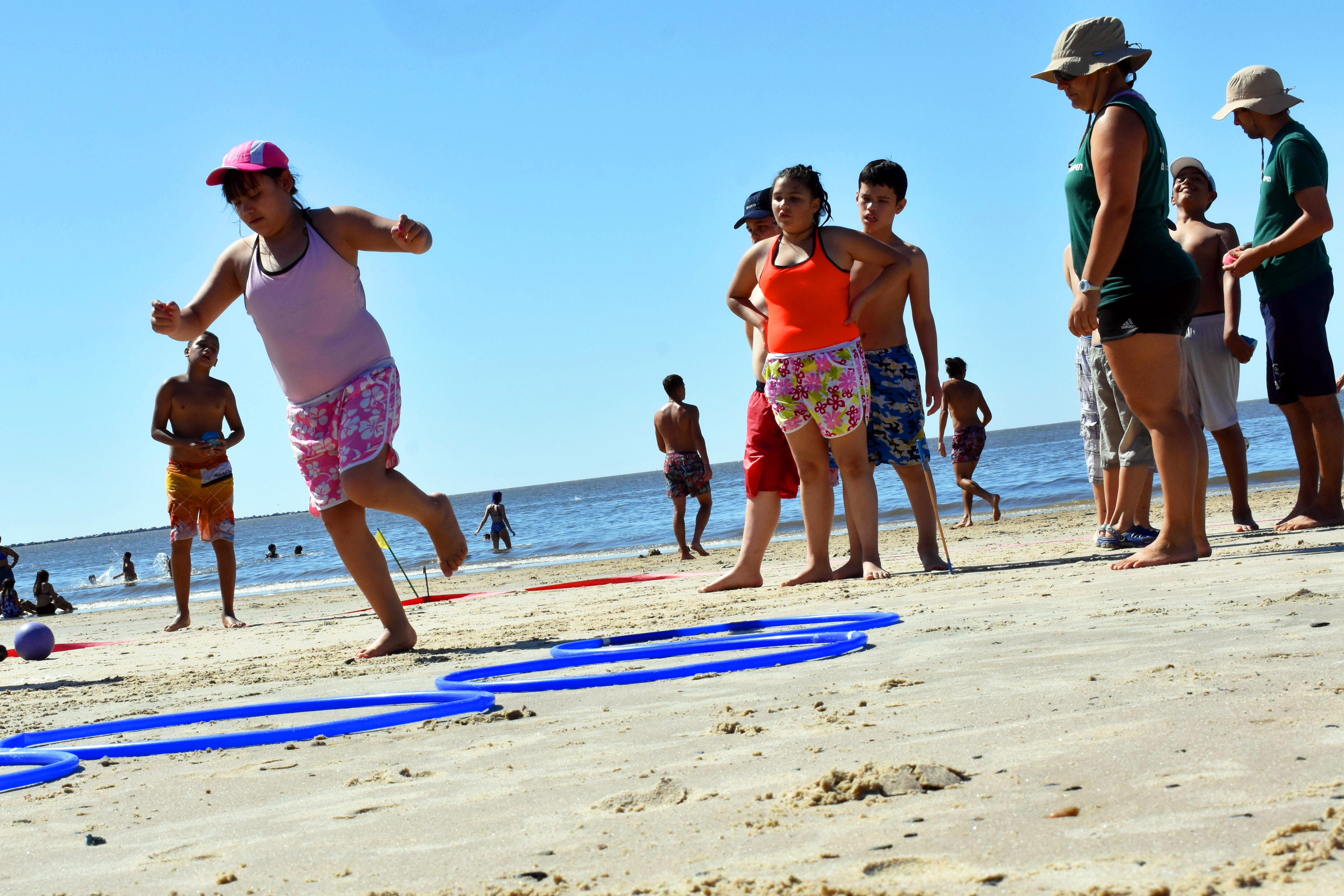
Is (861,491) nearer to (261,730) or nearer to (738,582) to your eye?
(738,582)

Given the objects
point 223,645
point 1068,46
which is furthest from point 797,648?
point 223,645

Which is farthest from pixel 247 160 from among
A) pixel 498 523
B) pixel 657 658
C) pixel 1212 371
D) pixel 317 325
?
pixel 498 523

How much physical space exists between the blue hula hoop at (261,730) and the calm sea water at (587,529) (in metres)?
7.89

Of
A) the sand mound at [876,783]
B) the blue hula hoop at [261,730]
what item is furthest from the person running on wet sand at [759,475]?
the sand mound at [876,783]

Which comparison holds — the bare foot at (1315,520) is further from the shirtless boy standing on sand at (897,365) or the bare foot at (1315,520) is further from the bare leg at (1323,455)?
the shirtless boy standing on sand at (897,365)

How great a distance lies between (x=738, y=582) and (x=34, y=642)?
344 cm

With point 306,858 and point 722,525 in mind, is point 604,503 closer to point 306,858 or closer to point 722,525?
point 722,525

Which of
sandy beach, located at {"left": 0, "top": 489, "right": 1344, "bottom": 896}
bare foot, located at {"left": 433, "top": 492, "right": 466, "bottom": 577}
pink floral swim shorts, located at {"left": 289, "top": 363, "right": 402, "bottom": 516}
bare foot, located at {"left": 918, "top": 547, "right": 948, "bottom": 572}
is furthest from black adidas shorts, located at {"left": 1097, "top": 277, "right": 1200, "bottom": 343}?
pink floral swim shorts, located at {"left": 289, "top": 363, "right": 402, "bottom": 516}

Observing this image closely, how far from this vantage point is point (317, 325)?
419 cm

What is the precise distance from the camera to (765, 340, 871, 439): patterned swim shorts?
5266 millimetres

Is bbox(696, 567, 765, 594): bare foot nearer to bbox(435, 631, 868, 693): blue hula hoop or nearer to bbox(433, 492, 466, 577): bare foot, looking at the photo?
bbox(433, 492, 466, 577): bare foot

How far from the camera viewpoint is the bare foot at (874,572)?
17.7 ft

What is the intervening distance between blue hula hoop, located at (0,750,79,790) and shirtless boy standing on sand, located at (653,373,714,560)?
29.6 ft

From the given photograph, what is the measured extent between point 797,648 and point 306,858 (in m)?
1.88
